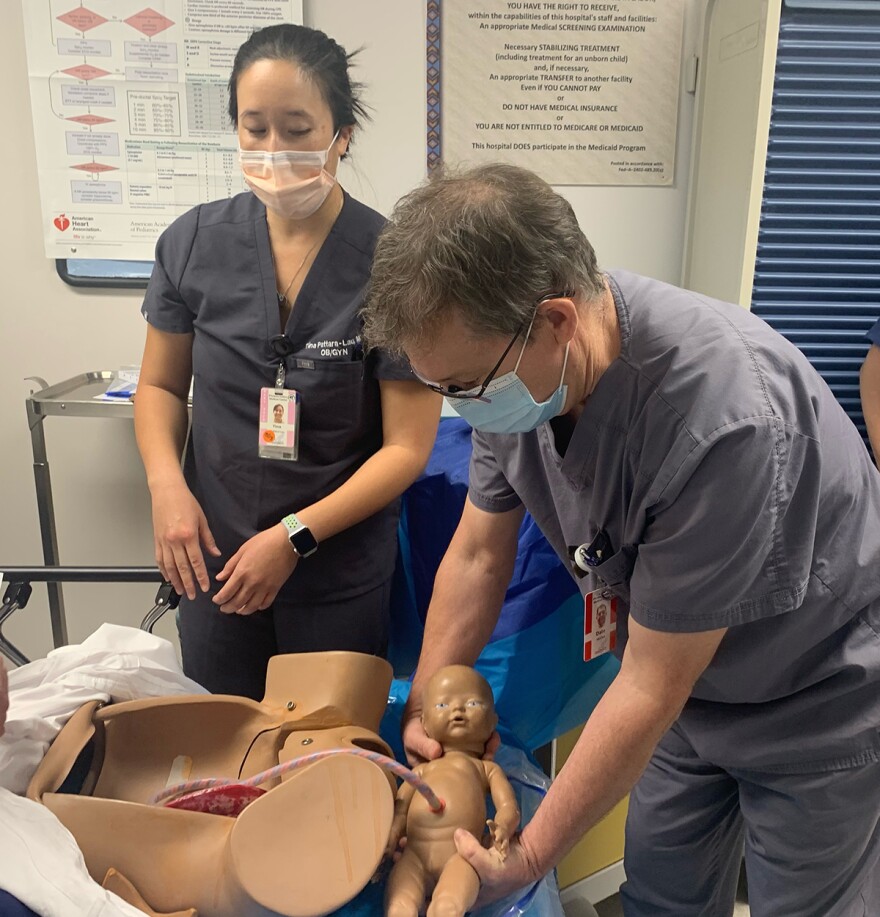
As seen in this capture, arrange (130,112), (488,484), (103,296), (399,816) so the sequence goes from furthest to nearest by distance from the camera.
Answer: (103,296) < (130,112) < (488,484) < (399,816)

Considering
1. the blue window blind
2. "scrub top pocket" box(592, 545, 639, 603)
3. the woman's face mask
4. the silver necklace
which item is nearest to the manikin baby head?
"scrub top pocket" box(592, 545, 639, 603)

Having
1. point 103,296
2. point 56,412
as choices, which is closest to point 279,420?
point 56,412

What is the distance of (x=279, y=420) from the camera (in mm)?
1298

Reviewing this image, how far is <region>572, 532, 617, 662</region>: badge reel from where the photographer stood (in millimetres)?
969

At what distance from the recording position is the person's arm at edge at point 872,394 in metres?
1.96

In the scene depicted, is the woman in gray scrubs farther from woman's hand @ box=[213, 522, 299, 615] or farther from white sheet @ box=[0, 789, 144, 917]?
white sheet @ box=[0, 789, 144, 917]

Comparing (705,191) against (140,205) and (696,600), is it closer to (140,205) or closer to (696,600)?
(140,205)

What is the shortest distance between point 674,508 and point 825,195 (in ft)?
4.78

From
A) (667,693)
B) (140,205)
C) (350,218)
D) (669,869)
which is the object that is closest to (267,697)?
(667,693)

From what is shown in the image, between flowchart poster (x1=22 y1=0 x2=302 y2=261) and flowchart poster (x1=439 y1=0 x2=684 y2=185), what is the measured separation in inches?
19.1

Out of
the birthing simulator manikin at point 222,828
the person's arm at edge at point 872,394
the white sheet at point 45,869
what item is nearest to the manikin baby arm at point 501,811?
the birthing simulator manikin at point 222,828

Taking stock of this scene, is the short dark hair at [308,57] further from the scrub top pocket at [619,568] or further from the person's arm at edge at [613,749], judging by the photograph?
the person's arm at edge at [613,749]

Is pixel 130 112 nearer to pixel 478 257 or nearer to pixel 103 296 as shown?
pixel 103 296

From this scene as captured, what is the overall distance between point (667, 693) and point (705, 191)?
171cm
